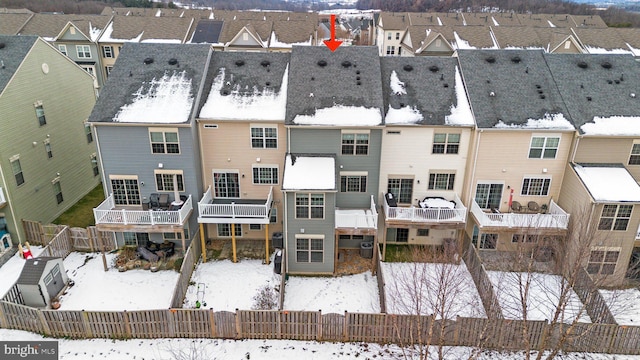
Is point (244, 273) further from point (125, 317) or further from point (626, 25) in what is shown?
point (626, 25)

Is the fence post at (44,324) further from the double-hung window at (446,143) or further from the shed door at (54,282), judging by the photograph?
the double-hung window at (446,143)

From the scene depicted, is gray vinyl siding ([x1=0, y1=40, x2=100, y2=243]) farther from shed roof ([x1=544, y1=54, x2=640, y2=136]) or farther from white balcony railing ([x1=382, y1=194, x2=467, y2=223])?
shed roof ([x1=544, y1=54, x2=640, y2=136])

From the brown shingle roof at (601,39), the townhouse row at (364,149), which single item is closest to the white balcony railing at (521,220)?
the townhouse row at (364,149)

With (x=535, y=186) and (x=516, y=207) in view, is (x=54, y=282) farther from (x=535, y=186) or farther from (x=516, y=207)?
(x=535, y=186)

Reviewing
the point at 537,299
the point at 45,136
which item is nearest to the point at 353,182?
the point at 537,299

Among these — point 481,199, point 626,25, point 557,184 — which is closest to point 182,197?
point 481,199

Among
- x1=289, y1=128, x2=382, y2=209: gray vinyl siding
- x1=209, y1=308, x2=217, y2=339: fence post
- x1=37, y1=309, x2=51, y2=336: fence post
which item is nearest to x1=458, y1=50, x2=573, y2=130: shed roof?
x1=289, y1=128, x2=382, y2=209: gray vinyl siding
